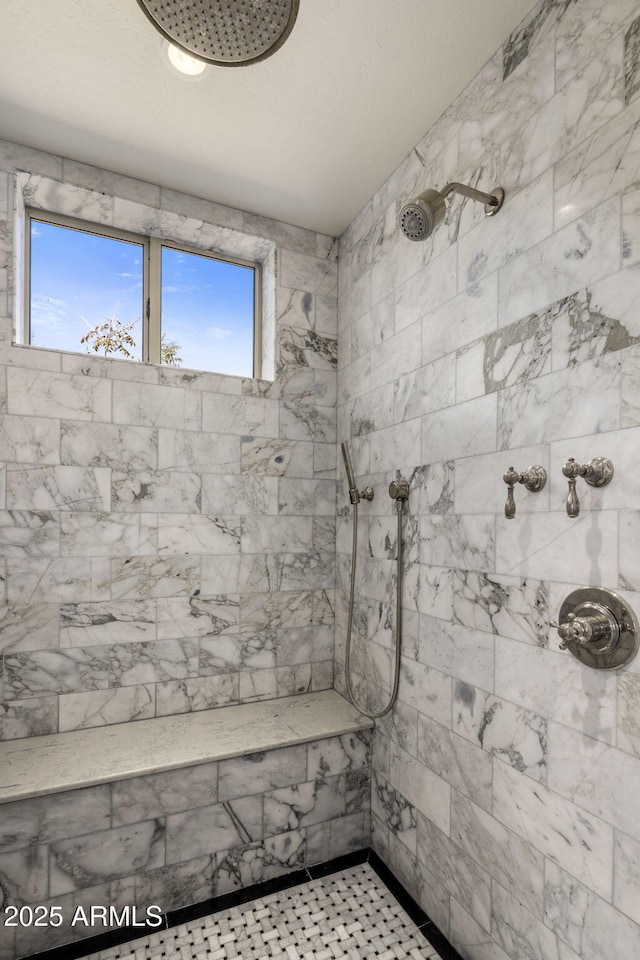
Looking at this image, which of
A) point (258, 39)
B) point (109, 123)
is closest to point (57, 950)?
point (258, 39)

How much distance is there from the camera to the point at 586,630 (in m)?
1.02

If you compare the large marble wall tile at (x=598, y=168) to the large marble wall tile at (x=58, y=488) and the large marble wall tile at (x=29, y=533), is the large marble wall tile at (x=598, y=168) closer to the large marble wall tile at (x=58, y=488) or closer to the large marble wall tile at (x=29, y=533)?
Result: the large marble wall tile at (x=58, y=488)

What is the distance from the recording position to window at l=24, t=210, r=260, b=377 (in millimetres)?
2064

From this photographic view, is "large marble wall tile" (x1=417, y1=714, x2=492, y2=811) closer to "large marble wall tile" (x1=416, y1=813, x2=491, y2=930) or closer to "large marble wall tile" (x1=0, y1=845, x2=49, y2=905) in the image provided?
"large marble wall tile" (x1=416, y1=813, x2=491, y2=930)

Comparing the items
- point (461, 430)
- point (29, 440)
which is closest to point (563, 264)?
point (461, 430)

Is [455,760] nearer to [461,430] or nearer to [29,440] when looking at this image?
[461,430]

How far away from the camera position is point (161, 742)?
179 cm

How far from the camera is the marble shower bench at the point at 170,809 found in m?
1.49

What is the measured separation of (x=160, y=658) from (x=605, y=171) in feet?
7.17

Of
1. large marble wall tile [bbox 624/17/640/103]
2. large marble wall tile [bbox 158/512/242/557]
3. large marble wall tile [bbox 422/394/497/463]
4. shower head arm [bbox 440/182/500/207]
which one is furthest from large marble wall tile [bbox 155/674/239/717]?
large marble wall tile [bbox 624/17/640/103]

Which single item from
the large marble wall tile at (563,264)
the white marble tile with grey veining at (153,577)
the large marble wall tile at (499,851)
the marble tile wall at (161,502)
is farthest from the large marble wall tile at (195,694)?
the large marble wall tile at (563,264)

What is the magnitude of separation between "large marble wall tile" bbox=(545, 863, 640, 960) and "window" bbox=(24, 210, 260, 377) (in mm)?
2182

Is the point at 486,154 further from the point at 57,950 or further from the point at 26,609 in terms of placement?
the point at 57,950

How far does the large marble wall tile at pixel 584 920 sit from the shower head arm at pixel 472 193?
175 cm
